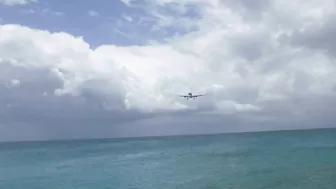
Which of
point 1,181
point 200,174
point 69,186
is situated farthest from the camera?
point 1,181

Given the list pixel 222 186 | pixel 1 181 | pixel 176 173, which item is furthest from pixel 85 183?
pixel 222 186

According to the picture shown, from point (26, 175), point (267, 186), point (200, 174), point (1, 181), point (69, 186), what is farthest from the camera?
point (26, 175)

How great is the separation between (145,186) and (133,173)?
602 inches

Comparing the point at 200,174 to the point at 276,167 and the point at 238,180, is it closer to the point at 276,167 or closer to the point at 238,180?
the point at 238,180

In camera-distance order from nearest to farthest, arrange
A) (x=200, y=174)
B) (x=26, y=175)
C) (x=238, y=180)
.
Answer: (x=238, y=180) < (x=200, y=174) < (x=26, y=175)

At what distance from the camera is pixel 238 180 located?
5084 cm

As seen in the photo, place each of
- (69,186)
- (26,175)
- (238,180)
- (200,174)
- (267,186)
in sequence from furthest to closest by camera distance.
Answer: (26,175)
(200,174)
(69,186)
(238,180)
(267,186)

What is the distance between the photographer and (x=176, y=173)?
210ft

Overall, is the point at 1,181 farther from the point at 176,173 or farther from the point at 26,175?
the point at 176,173

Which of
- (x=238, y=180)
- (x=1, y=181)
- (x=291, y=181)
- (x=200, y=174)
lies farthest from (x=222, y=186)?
(x=1, y=181)

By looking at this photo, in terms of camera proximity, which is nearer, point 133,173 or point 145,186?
point 145,186

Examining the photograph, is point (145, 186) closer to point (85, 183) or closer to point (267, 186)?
point (85, 183)

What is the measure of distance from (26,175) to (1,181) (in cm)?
791

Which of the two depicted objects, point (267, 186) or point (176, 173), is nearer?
point (267, 186)
